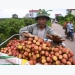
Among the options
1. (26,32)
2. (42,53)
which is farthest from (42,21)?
(42,53)

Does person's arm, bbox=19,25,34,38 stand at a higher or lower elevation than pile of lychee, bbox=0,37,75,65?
higher

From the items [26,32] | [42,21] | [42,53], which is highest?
[42,21]

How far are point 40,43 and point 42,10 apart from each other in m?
0.46

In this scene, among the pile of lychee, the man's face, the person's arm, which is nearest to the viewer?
the pile of lychee

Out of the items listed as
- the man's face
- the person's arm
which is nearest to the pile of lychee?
→ the person's arm

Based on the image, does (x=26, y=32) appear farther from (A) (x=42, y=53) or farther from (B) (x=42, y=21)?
(A) (x=42, y=53)

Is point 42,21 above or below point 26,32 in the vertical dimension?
above

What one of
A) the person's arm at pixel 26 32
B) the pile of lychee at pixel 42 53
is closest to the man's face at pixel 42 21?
the person's arm at pixel 26 32

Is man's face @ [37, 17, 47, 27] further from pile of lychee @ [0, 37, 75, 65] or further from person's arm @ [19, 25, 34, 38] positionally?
pile of lychee @ [0, 37, 75, 65]

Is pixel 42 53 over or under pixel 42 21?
under

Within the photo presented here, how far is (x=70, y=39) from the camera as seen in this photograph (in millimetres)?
4969

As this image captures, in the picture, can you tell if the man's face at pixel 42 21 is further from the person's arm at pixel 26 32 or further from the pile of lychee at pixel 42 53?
the pile of lychee at pixel 42 53

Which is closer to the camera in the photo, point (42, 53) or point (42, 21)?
point (42, 53)
